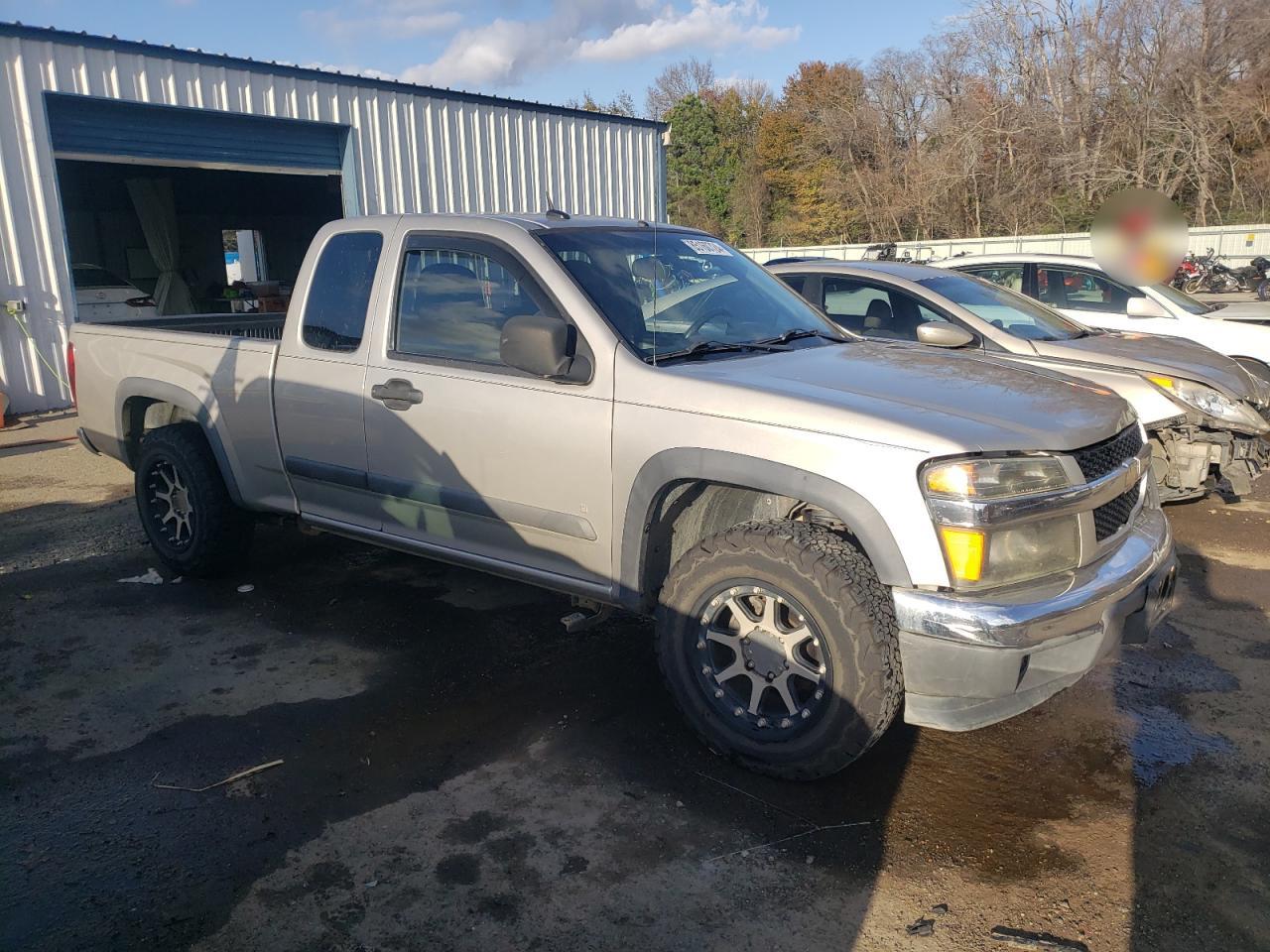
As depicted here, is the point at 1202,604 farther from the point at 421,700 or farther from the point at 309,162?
the point at 309,162

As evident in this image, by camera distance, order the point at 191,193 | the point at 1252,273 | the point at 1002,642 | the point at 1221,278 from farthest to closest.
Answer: the point at 1221,278 < the point at 1252,273 < the point at 191,193 < the point at 1002,642

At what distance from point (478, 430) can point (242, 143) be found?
10950 millimetres

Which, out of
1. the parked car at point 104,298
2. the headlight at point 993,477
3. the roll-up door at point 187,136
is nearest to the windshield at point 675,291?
the headlight at point 993,477

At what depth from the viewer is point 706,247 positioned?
464cm

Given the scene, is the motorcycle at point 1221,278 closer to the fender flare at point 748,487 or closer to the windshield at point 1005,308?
the windshield at point 1005,308

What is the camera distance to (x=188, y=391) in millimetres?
5223

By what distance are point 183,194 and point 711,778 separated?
23584 millimetres

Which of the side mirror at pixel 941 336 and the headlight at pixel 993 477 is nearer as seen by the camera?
the headlight at pixel 993 477

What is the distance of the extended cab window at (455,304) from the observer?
4062mm

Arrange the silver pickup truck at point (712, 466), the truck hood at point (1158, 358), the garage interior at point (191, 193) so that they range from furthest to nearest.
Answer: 1. the garage interior at point (191, 193)
2. the truck hood at point (1158, 358)
3. the silver pickup truck at point (712, 466)

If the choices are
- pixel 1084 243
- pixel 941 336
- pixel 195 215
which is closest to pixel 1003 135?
pixel 1084 243

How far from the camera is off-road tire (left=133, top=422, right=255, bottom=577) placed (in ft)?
17.2

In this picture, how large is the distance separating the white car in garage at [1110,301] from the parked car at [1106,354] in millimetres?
1174
